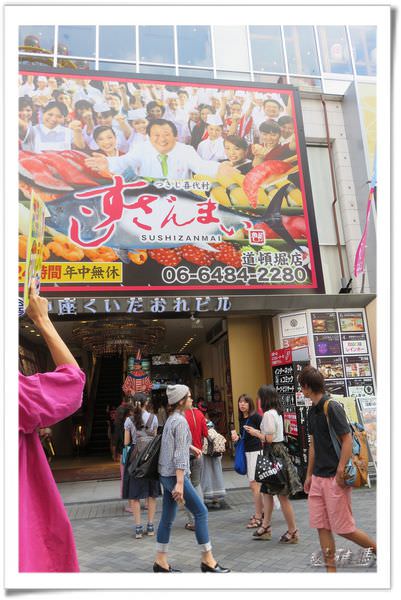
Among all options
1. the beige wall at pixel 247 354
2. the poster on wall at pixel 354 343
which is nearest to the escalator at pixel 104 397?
the beige wall at pixel 247 354

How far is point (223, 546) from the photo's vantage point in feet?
15.8

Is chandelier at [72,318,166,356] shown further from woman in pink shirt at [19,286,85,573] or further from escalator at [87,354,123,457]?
woman in pink shirt at [19,286,85,573]

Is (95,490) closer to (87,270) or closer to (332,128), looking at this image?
(87,270)

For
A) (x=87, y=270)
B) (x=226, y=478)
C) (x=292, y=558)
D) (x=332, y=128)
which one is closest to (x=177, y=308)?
(x=87, y=270)

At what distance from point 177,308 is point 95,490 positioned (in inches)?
164

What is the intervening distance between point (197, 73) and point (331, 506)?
12.3 meters

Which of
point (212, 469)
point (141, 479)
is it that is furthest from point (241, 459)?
point (141, 479)

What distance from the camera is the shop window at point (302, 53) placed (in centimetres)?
1301

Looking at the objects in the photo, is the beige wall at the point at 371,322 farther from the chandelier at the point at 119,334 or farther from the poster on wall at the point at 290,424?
the chandelier at the point at 119,334

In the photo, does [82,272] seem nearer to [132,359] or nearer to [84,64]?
[132,359]

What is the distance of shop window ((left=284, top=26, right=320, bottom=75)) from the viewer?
42.7ft

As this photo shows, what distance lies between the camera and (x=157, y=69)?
1226 cm

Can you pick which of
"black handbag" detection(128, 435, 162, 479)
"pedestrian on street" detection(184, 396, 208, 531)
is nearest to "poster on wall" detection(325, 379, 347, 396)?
"pedestrian on street" detection(184, 396, 208, 531)
